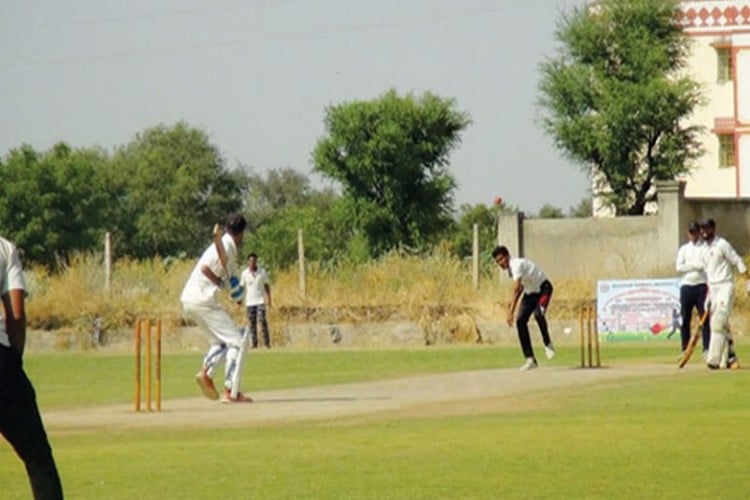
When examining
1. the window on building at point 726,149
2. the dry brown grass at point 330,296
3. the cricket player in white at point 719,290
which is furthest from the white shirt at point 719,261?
the window on building at point 726,149

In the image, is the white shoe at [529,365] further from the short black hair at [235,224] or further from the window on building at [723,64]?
the window on building at [723,64]

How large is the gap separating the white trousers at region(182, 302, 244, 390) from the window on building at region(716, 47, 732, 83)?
70249 mm

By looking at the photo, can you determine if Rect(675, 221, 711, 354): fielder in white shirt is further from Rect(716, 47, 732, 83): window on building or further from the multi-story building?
Rect(716, 47, 732, 83): window on building

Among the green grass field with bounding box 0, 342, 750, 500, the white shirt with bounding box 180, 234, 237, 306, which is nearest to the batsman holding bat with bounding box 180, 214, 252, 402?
the white shirt with bounding box 180, 234, 237, 306

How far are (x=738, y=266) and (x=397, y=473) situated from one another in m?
13.4

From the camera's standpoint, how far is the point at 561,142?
7462 centimetres

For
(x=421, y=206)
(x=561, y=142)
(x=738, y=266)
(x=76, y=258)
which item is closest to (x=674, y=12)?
(x=561, y=142)

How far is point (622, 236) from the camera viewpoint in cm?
5656

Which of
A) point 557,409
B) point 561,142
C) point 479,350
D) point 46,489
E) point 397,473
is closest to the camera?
point 46,489

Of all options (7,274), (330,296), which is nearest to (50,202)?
(330,296)

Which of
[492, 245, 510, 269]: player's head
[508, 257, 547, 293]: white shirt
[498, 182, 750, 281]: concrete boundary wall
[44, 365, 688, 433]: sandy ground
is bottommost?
[44, 365, 688, 433]: sandy ground

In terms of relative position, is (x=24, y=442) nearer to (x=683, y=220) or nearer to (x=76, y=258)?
(x=76, y=258)

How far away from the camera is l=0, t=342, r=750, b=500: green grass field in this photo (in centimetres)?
1394

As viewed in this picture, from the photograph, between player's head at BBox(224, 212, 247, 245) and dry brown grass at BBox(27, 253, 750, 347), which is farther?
dry brown grass at BBox(27, 253, 750, 347)
